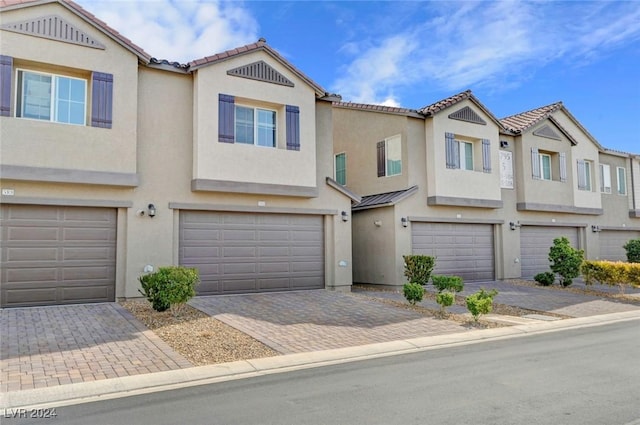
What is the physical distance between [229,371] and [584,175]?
70.2ft

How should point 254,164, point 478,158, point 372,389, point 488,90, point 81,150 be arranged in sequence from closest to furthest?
point 372,389
point 81,150
point 254,164
point 478,158
point 488,90

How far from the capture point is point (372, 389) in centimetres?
626

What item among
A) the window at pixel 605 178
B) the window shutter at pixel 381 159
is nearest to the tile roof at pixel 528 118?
the window at pixel 605 178

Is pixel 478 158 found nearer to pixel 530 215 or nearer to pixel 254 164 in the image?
pixel 530 215

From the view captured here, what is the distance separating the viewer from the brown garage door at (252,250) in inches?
526

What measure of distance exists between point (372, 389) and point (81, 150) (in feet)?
30.1

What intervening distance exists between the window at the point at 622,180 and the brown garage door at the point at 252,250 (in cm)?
1853

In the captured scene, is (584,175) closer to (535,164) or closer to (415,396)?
(535,164)

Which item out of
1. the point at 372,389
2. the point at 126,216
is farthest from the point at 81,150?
the point at 372,389

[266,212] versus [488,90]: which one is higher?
[488,90]

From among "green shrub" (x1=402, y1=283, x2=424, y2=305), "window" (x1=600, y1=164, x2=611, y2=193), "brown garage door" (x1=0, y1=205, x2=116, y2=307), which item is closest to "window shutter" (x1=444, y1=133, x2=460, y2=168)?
"green shrub" (x1=402, y1=283, x2=424, y2=305)

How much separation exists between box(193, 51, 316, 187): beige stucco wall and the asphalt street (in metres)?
7.42

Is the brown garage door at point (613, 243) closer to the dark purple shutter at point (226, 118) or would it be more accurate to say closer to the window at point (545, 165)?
the window at point (545, 165)

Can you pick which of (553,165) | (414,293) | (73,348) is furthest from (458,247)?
(73,348)
